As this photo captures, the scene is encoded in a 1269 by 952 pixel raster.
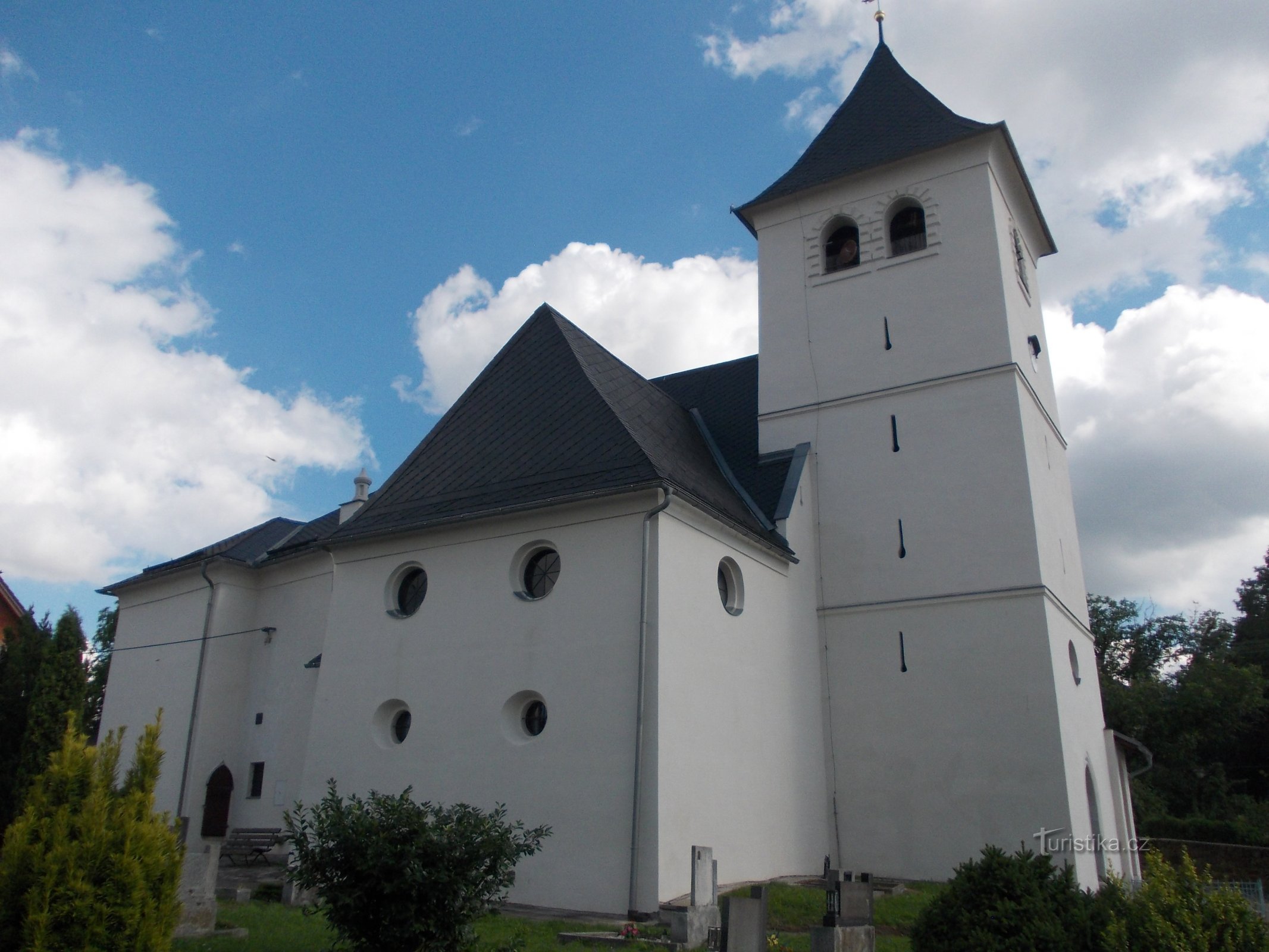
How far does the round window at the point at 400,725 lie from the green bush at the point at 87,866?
21.0ft

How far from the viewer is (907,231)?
18.9 m

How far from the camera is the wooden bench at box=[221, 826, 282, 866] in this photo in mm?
16422

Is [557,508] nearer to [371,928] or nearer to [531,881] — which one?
[531,881]

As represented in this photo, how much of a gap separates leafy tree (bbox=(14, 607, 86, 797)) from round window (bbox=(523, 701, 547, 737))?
30.9ft

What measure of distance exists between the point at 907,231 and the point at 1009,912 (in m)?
14.1


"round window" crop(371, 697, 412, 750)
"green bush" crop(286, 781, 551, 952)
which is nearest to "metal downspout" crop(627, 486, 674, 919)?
"round window" crop(371, 697, 412, 750)

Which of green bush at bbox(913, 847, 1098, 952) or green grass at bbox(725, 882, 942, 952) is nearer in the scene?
green bush at bbox(913, 847, 1098, 952)

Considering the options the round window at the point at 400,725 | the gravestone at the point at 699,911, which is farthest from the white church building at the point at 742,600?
the gravestone at the point at 699,911

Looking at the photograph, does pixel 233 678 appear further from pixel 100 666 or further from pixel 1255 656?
pixel 1255 656

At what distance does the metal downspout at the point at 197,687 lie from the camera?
1816 cm

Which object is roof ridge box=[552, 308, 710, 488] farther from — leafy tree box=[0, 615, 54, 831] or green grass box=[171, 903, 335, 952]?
leafy tree box=[0, 615, 54, 831]

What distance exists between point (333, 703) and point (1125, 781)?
14480mm

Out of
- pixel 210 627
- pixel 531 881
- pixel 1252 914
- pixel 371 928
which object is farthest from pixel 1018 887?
pixel 210 627

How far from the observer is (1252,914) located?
660cm
